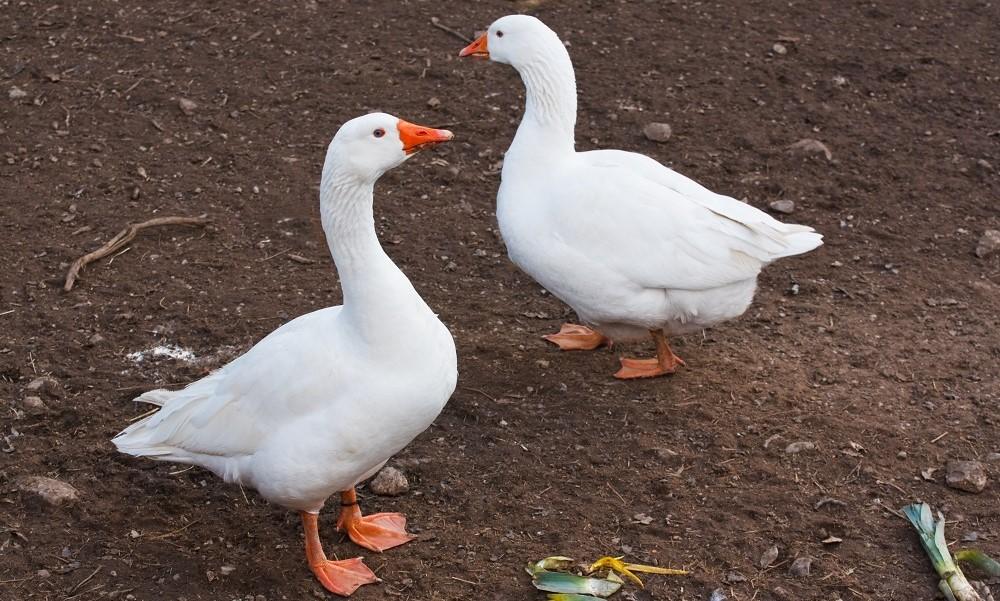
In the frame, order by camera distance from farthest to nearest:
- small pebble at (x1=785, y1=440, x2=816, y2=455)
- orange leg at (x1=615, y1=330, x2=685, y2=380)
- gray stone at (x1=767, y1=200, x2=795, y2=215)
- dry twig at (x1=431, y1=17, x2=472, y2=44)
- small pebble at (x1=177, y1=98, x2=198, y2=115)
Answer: dry twig at (x1=431, y1=17, x2=472, y2=44) → small pebble at (x1=177, y1=98, x2=198, y2=115) → gray stone at (x1=767, y1=200, x2=795, y2=215) → orange leg at (x1=615, y1=330, x2=685, y2=380) → small pebble at (x1=785, y1=440, x2=816, y2=455)

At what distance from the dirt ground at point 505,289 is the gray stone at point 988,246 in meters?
0.09

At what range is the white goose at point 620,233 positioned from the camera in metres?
4.98

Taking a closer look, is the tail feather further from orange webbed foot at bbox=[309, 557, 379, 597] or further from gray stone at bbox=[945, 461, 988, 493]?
gray stone at bbox=[945, 461, 988, 493]

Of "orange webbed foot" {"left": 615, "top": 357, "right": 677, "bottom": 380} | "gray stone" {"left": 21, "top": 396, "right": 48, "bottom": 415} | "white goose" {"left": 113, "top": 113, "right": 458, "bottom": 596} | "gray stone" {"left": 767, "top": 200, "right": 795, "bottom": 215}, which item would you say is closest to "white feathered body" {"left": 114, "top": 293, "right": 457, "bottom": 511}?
"white goose" {"left": 113, "top": 113, "right": 458, "bottom": 596}

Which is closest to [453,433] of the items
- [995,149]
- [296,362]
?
[296,362]

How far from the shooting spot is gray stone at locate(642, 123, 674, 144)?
712cm

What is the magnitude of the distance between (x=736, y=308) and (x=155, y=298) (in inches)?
122

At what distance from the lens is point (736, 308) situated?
16.8ft

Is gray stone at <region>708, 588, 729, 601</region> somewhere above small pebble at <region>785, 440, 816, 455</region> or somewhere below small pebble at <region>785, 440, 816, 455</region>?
below

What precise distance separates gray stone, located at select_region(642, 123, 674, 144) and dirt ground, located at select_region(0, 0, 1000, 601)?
99 mm

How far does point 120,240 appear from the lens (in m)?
6.08

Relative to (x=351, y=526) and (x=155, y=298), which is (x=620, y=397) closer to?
(x=351, y=526)

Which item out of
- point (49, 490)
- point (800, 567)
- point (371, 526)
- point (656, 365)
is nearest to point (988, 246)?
point (656, 365)

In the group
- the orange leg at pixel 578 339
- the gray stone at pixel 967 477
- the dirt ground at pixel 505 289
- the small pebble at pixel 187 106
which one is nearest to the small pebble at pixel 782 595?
the dirt ground at pixel 505 289
